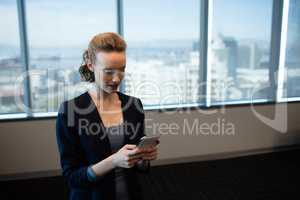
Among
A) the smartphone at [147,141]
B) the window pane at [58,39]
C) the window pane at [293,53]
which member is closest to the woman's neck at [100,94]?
the smartphone at [147,141]

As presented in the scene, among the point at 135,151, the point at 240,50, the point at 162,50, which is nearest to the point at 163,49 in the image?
the point at 162,50

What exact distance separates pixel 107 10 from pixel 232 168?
8.06ft

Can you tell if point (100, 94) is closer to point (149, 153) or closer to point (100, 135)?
point (100, 135)

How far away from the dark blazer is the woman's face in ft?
0.41

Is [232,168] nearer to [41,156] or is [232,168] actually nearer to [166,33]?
[166,33]

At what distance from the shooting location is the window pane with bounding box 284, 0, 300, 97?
4.04 m

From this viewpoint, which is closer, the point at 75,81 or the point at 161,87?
the point at 75,81

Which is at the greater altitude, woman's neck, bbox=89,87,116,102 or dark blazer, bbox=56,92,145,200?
woman's neck, bbox=89,87,116,102

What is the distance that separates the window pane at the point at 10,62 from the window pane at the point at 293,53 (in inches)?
141

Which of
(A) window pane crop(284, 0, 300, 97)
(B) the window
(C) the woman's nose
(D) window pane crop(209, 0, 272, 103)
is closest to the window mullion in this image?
(B) the window

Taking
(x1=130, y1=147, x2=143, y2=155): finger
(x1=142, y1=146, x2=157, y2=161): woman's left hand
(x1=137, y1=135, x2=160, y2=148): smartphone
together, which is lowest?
(x1=142, y1=146, x2=157, y2=161): woman's left hand

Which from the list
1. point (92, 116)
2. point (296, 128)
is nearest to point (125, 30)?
point (92, 116)

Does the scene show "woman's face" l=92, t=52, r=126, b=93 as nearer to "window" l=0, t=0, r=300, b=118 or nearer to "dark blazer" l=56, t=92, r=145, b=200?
"dark blazer" l=56, t=92, r=145, b=200

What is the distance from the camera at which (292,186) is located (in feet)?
10.1
